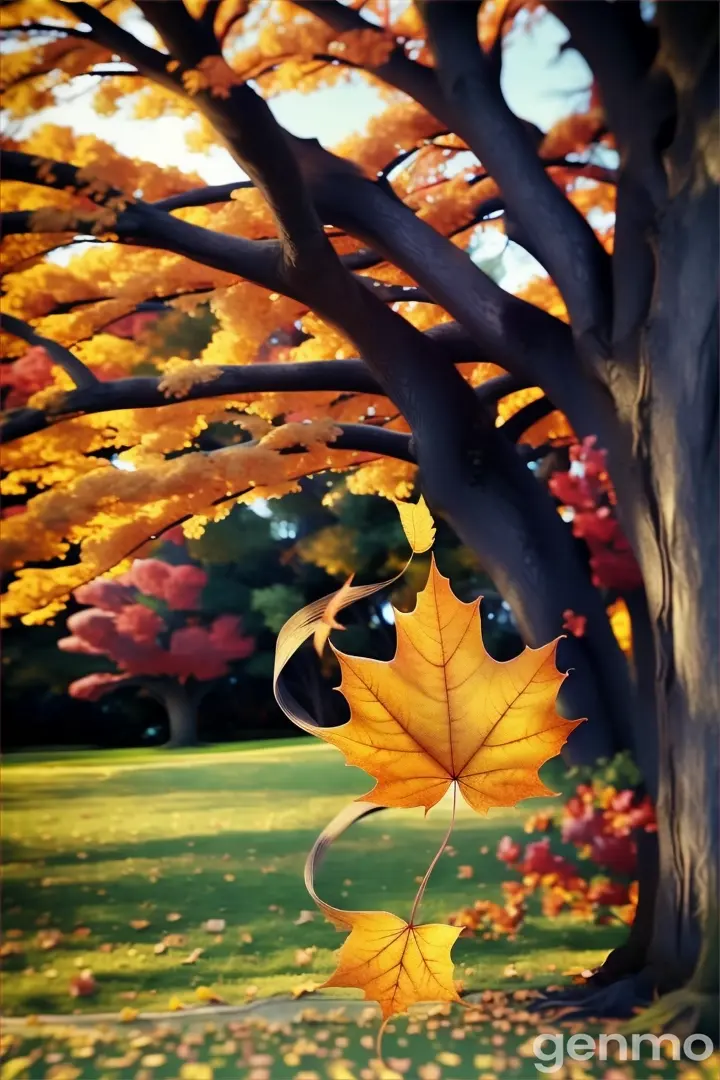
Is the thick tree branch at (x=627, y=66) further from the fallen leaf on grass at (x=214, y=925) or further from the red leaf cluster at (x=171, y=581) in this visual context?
the fallen leaf on grass at (x=214, y=925)

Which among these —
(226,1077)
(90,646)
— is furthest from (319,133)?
(226,1077)

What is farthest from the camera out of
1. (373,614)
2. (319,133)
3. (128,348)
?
(128,348)

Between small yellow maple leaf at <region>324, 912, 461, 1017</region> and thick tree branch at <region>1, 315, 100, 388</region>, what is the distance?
3.87 ft

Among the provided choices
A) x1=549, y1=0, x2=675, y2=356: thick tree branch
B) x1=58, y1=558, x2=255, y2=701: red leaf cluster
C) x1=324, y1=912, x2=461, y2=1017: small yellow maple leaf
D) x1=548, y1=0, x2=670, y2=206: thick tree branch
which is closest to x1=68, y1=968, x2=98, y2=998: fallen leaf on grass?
x1=58, y1=558, x2=255, y2=701: red leaf cluster

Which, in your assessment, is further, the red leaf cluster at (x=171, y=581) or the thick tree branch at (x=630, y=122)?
the red leaf cluster at (x=171, y=581)

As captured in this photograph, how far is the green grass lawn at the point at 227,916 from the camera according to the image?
1.49m

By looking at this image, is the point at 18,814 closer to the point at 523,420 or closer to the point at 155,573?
the point at 155,573

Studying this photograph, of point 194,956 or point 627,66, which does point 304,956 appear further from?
point 627,66

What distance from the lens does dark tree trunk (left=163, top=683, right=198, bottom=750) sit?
164 centimetres

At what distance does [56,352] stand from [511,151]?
926 mm

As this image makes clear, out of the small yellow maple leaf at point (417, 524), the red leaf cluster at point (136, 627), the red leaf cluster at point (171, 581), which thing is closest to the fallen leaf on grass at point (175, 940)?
the red leaf cluster at point (136, 627)

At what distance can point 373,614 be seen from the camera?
→ 142 centimetres

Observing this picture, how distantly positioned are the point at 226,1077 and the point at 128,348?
1.31 metres

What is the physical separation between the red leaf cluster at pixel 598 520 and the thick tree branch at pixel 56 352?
0.91 m
